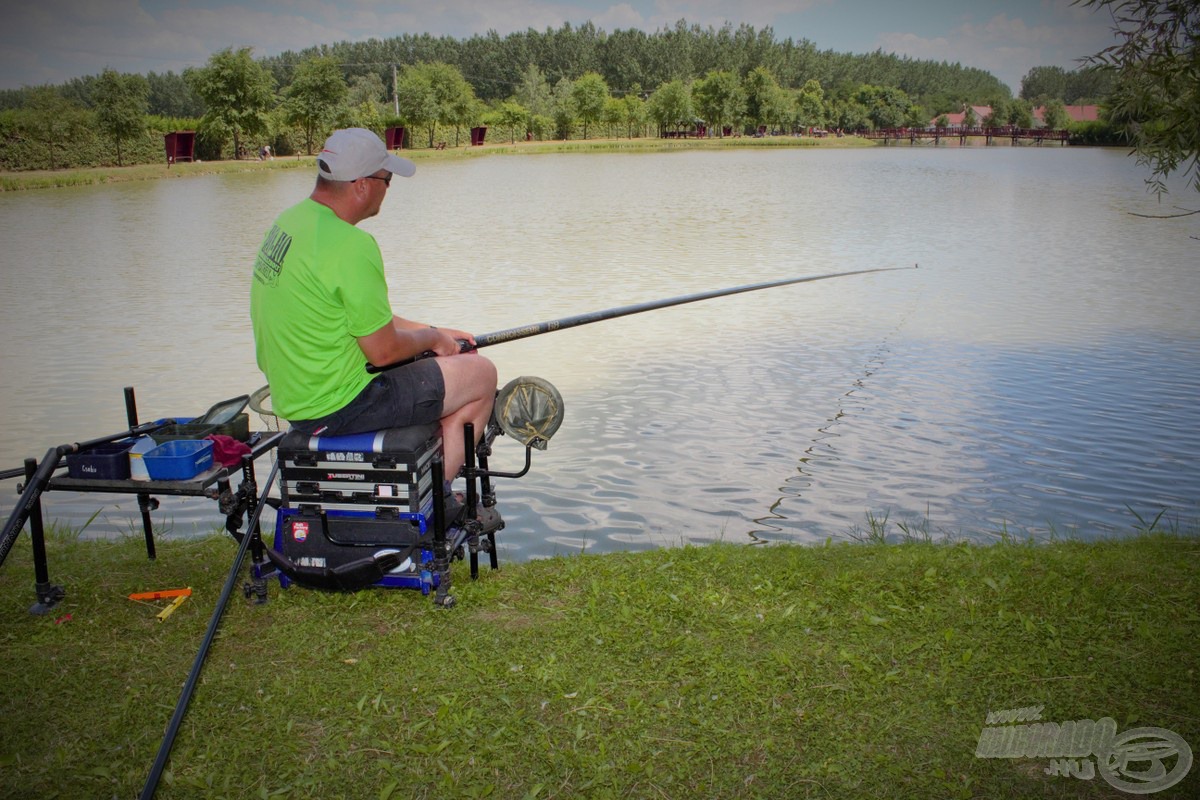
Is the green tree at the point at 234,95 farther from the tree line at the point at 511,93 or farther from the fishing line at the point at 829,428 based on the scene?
the fishing line at the point at 829,428

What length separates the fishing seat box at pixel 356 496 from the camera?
375cm

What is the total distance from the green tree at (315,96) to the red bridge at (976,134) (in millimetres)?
66513

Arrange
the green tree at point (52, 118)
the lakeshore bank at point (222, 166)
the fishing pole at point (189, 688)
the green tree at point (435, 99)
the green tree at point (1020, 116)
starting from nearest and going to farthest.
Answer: the fishing pole at point (189, 688), the lakeshore bank at point (222, 166), the green tree at point (52, 118), the green tree at point (435, 99), the green tree at point (1020, 116)

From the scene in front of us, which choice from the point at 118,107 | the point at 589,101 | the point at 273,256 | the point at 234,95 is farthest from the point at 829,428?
the point at 589,101

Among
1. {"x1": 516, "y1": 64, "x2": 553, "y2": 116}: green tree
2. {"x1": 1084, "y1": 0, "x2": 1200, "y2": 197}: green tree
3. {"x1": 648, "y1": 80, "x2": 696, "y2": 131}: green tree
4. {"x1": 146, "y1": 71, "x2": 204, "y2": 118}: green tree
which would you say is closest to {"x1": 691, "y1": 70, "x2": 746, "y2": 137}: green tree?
{"x1": 648, "y1": 80, "x2": 696, "y2": 131}: green tree

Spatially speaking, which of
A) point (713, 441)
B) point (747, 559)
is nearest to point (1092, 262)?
point (713, 441)

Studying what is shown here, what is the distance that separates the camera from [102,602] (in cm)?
402

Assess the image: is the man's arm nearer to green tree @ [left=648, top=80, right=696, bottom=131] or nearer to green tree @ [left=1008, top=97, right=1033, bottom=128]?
green tree @ [left=648, top=80, right=696, bottom=131]

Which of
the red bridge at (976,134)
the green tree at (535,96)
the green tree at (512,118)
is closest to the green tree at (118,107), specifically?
the green tree at (512,118)

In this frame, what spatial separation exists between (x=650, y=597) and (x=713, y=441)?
11.6 feet

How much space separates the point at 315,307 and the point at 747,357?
686 centimetres

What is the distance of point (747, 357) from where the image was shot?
995 centimetres

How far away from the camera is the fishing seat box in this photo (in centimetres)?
375

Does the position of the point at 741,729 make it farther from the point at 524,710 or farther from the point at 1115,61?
the point at 1115,61
